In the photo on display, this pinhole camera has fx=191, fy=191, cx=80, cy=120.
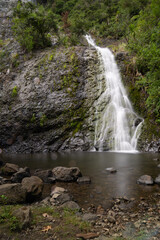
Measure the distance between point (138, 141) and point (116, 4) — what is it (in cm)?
3817

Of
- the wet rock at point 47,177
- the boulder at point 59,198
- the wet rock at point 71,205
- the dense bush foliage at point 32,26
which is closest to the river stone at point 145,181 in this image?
the boulder at point 59,198

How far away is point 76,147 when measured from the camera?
20.1 meters

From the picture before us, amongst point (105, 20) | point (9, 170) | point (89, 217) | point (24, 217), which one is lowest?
point (9, 170)

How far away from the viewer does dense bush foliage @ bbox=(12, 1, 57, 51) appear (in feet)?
93.3

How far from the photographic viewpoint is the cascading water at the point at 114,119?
1816 cm

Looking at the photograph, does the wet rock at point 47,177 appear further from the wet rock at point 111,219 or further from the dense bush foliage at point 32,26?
the dense bush foliage at point 32,26

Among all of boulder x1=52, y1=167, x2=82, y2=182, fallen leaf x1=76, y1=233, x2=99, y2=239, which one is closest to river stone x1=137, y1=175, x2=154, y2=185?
boulder x1=52, y1=167, x2=82, y2=182

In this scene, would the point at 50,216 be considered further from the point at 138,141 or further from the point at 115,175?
the point at 138,141

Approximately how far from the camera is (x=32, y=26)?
28.6 metres

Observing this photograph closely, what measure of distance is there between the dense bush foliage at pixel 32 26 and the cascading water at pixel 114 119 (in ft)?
38.2

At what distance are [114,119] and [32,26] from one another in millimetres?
19514

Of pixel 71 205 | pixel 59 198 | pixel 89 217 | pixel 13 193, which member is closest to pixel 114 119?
pixel 59 198

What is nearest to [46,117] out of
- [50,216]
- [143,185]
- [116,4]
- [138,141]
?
[138,141]

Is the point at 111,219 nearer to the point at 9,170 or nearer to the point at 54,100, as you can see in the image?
the point at 9,170
